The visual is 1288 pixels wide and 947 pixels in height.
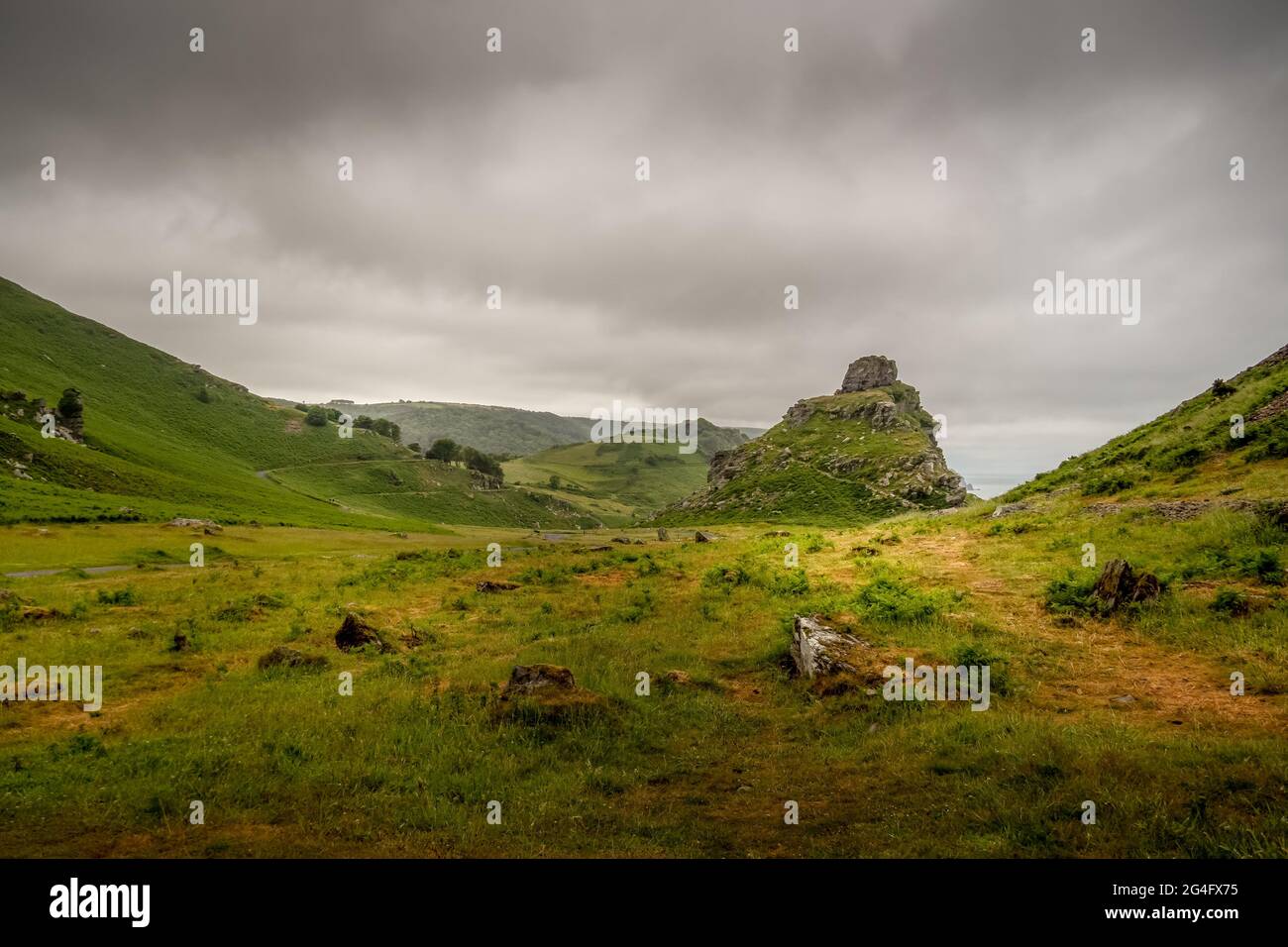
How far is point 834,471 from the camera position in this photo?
108688 millimetres

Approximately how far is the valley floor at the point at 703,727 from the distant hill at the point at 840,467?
67104mm

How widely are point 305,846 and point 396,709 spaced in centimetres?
629

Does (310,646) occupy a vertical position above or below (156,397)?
below

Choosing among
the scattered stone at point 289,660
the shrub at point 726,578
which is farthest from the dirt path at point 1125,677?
the scattered stone at point 289,660

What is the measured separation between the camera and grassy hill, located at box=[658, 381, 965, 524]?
9162cm

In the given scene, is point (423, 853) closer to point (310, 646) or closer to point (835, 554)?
point (310, 646)

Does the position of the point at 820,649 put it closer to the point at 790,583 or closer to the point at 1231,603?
the point at 790,583

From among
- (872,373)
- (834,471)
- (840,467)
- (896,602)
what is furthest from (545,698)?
(872,373)

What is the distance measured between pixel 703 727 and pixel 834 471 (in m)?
101

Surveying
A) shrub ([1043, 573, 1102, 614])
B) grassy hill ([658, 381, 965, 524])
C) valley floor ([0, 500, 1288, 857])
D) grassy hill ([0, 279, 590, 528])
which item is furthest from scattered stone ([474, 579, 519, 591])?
grassy hill ([658, 381, 965, 524])

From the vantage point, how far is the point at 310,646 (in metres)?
21.5

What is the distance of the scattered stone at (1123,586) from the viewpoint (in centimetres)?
1705
